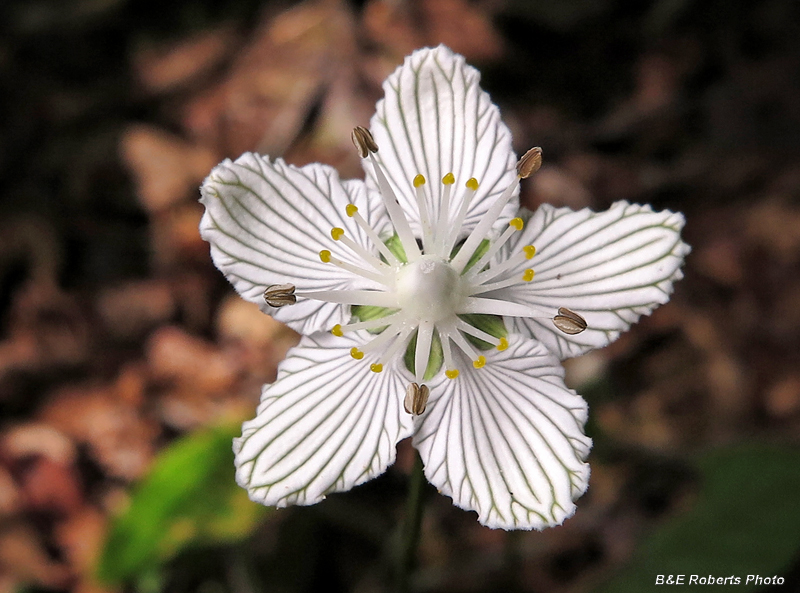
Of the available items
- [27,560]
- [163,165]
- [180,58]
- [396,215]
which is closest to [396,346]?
[396,215]

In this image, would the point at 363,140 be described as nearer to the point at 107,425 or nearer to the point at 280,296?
the point at 280,296

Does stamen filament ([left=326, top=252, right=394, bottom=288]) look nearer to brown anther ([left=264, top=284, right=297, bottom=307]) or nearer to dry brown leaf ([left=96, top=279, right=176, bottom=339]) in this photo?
brown anther ([left=264, top=284, right=297, bottom=307])

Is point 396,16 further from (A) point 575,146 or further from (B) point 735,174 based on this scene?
(B) point 735,174

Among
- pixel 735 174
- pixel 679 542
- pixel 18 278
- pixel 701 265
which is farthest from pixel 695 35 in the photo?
pixel 18 278

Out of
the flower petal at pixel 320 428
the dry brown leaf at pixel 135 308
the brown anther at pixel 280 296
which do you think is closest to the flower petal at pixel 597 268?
the flower petal at pixel 320 428

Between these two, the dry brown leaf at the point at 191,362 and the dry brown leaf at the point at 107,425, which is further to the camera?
the dry brown leaf at the point at 191,362

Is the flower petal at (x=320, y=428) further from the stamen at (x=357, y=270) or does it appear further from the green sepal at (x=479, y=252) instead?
the green sepal at (x=479, y=252)
